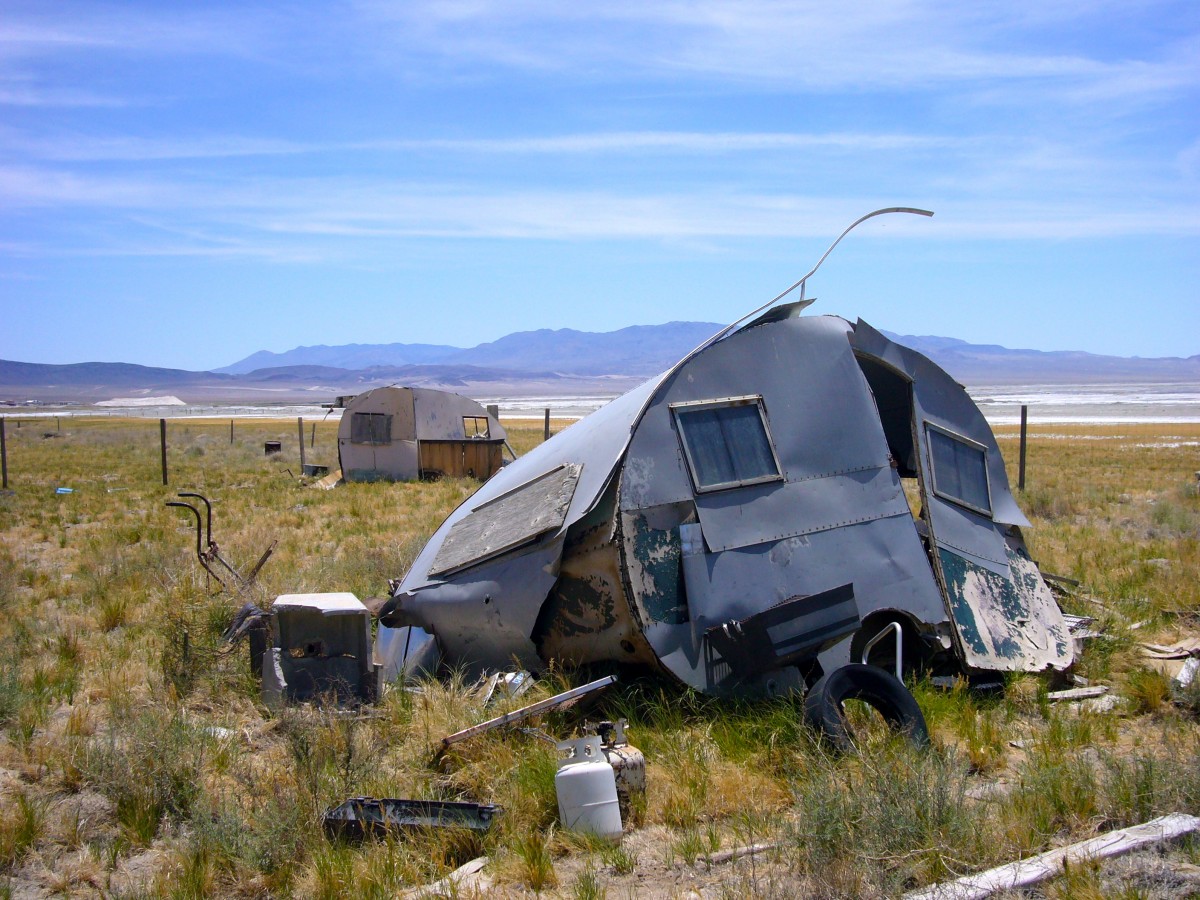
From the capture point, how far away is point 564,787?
15.5 ft

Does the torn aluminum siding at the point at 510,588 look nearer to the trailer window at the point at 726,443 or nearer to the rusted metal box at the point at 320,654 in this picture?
the trailer window at the point at 726,443

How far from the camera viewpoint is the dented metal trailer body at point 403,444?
22938mm

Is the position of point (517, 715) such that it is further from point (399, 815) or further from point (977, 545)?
point (977, 545)

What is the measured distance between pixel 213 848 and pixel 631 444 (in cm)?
314

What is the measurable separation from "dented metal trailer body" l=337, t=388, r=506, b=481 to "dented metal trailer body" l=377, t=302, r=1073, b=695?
15.5 meters

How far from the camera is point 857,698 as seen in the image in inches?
212

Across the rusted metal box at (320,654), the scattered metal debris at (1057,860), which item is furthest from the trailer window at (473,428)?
the scattered metal debris at (1057,860)

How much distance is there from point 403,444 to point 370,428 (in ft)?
2.98

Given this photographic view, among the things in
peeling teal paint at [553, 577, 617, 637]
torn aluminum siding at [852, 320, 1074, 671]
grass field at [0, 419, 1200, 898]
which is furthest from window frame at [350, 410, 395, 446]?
peeling teal paint at [553, 577, 617, 637]

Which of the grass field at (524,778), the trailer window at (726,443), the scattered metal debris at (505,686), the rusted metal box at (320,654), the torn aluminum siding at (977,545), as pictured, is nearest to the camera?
the grass field at (524,778)

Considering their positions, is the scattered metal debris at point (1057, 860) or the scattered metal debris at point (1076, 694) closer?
the scattered metal debris at point (1057, 860)

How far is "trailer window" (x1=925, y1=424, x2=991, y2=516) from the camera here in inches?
290

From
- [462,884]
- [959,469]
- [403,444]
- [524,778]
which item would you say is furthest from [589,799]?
[403,444]

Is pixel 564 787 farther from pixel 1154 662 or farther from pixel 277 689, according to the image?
pixel 1154 662
